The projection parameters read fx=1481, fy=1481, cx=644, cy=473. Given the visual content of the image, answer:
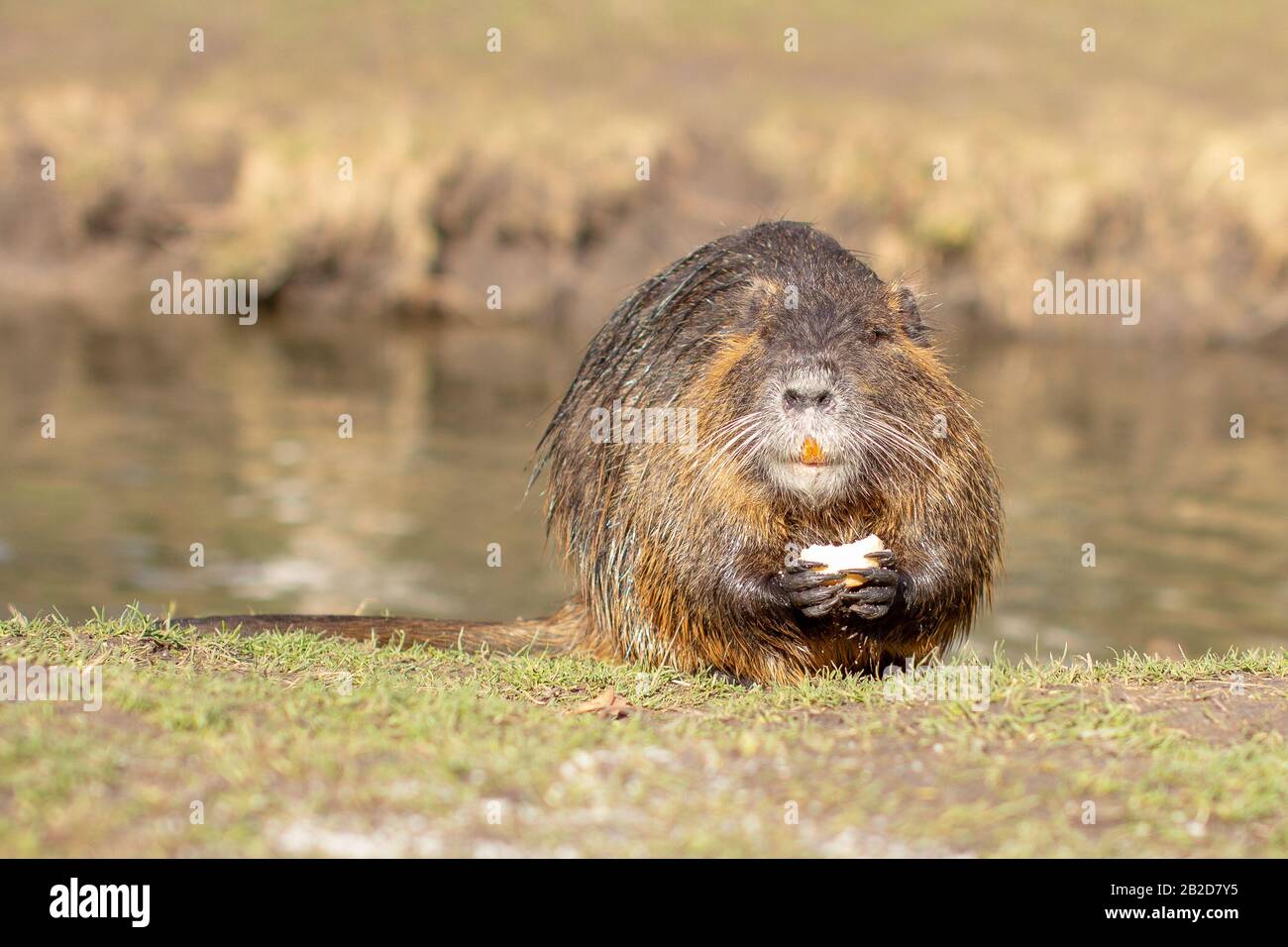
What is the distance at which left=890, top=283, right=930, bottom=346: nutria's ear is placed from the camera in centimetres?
562

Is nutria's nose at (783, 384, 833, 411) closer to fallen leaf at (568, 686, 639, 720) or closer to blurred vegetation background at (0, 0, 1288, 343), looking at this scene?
fallen leaf at (568, 686, 639, 720)

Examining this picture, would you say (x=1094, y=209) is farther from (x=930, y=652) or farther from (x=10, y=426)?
(x=930, y=652)

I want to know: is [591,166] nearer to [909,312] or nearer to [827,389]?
[909,312]

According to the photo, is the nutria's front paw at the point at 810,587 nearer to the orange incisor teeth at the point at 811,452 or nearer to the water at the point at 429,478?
the orange incisor teeth at the point at 811,452

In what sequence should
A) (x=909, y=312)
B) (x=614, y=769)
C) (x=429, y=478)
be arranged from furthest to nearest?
(x=429, y=478) → (x=909, y=312) → (x=614, y=769)

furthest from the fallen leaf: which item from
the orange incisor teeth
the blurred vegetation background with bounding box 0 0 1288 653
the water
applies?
the blurred vegetation background with bounding box 0 0 1288 653

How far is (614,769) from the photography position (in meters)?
3.90

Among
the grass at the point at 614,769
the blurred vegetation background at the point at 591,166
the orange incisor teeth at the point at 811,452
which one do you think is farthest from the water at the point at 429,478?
the grass at the point at 614,769

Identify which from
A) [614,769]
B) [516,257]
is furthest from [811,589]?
[516,257]

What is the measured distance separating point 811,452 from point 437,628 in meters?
1.85

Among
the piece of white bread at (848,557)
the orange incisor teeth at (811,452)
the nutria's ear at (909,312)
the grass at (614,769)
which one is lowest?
the grass at (614,769)

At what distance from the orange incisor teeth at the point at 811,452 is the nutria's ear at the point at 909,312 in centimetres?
85

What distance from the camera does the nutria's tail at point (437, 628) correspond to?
18.5ft

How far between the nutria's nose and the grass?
96cm
